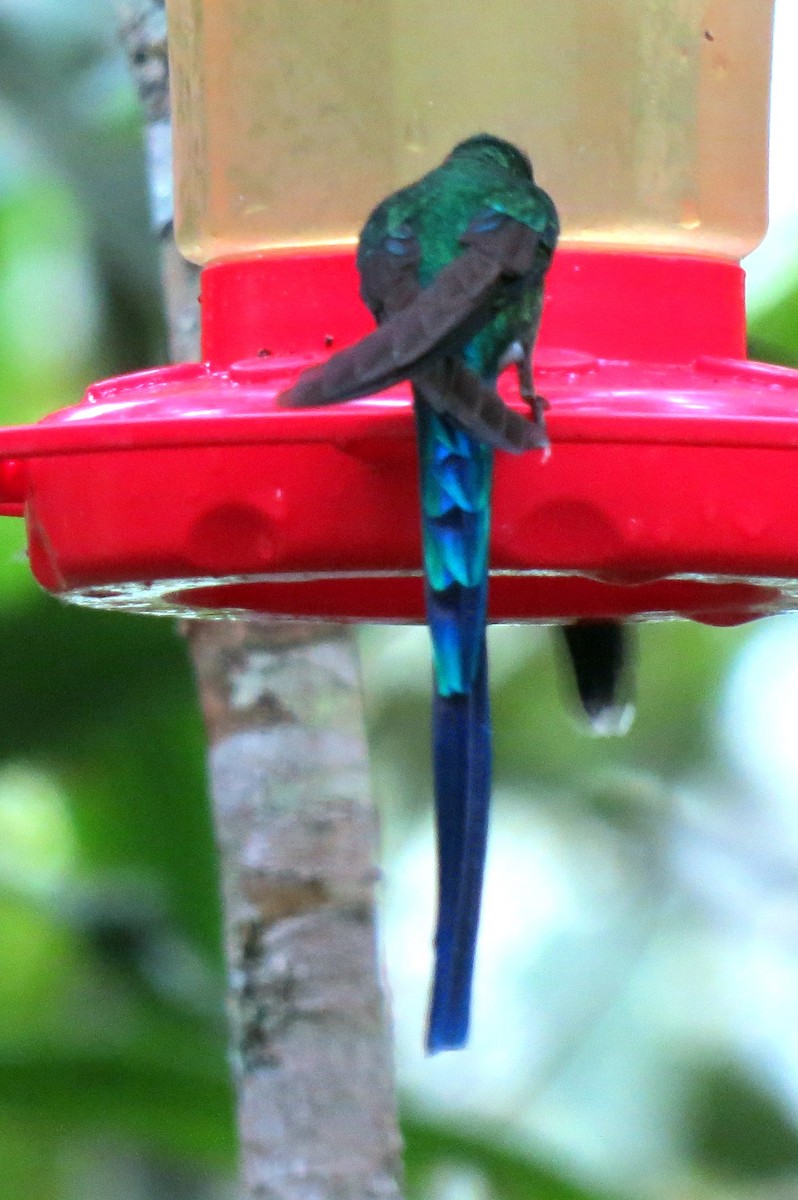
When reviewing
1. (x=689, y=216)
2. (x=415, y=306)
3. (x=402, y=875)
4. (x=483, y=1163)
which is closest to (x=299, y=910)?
(x=483, y=1163)

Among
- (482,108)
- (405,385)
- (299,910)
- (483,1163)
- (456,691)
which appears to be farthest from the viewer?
(483,1163)

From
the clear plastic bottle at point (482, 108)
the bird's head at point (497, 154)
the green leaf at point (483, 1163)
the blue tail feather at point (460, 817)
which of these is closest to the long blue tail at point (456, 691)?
the blue tail feather at point (460, 817)

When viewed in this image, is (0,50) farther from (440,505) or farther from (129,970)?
(440,505)

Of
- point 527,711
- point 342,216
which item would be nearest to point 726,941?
point 527,711

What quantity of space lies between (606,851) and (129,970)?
4.61 ft

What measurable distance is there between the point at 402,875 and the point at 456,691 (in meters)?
2.96

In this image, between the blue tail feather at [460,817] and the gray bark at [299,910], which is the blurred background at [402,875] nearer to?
the gray bark at [299,910]

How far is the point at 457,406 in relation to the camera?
1.77m

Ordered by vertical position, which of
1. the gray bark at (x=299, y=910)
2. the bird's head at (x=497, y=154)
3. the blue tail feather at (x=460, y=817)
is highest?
the bird's head at (x=497, y=154)

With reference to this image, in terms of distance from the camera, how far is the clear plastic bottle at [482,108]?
2.42 m

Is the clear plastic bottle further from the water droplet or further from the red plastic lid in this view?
the red plastic lid

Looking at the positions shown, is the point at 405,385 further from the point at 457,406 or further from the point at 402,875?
the point at 402,875

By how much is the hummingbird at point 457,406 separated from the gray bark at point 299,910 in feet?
3.02

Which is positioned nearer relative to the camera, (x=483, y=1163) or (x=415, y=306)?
(x=415, y=306)
